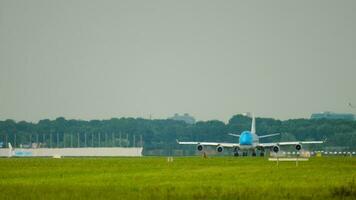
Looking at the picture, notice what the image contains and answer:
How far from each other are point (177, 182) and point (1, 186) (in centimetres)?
1006

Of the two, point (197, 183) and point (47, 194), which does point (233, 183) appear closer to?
point (197, 183)

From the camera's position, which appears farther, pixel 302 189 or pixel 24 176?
pixel 24 176

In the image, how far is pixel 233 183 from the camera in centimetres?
5478

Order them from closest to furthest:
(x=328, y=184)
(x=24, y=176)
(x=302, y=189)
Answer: (x=302, y=189) → (x=328, y=184) → (x=24, y=176)

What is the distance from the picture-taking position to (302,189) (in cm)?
4938

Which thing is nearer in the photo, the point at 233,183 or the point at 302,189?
the point at 302,189

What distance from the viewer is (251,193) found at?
46125 millimetres

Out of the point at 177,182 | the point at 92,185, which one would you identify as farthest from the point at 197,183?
the point at 92,185

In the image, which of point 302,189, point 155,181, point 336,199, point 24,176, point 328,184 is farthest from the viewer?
point 24,176

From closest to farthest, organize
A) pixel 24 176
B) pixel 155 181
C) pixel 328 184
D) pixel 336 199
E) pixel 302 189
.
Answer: pixel 336 199 → pixel 302 189 → pixel 328 184 → pixel 155 181 → pixel 24 176

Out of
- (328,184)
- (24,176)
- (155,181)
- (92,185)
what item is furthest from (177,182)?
(24,176)

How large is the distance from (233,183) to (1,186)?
42.0ft

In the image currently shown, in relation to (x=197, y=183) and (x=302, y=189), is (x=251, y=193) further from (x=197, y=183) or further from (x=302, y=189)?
(x=197, y=183)

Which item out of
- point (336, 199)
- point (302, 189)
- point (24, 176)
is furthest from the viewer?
point (24, 176)
